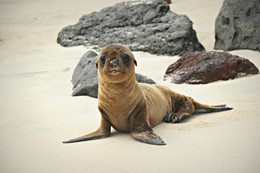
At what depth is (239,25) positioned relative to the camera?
8.28 metres

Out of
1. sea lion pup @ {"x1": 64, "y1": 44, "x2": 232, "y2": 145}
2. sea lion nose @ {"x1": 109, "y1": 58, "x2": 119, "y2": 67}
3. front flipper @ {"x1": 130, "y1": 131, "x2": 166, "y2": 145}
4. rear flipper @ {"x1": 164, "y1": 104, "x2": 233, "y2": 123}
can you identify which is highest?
sea lion nose @ {"x1": 109, "y1": 58, "x2": 119, "y2": 67}

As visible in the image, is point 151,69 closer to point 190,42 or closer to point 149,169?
point 190,42

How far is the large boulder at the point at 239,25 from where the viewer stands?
795 centimetres

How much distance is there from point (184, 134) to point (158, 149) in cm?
49

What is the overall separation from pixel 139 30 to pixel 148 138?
22.7 ft

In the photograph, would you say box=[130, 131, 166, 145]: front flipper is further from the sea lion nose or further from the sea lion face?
the sea lion nose

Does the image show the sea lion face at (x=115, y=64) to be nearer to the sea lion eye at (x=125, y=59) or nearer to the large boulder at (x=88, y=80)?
the sea lion eye at (x=125, y=59)

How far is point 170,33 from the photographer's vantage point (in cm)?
880

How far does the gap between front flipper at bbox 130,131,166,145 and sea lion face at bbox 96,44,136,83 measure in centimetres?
58

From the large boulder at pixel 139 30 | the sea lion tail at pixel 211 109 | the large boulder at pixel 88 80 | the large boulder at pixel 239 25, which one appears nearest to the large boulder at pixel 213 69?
the large boulder at pixel 88 80

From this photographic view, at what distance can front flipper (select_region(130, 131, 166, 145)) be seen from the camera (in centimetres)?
284

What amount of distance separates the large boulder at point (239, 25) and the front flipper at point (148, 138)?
595 cm

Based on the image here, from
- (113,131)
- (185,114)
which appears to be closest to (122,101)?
(113,131)

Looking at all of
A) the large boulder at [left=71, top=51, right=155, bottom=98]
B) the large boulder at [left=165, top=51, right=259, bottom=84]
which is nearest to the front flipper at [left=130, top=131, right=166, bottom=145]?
the large boulder at [left=71, top=51, right=155, bottom=98]
